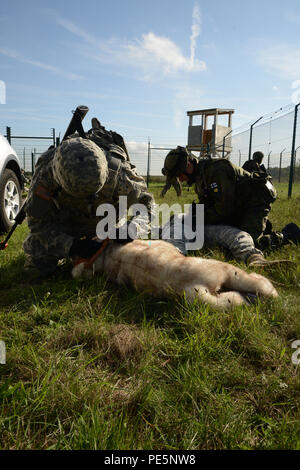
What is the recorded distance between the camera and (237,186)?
13.6 feet

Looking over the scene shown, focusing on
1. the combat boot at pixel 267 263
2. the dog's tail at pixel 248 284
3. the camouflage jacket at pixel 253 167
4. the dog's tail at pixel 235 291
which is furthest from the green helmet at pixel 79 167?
the camouflage jacket at pixel 253 167

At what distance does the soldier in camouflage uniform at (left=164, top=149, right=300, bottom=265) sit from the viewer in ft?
13.1

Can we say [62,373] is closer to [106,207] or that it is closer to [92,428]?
[92,428]

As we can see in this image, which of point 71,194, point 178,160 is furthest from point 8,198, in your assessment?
point 178,160

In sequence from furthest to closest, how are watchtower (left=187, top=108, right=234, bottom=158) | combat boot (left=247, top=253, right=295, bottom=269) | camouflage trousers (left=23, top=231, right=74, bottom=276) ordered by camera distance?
watchtower (left=187, top=108, right=234, bottom=158)
camouflage trousers (left=23, top=231, right=74, bottom=276)
combat boot (left=247, top=253, right=295, bottom=269)

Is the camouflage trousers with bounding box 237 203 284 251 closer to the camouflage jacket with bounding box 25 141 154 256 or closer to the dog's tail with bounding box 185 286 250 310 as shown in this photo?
the camouflage jacket with bounding box 25 141 154 256

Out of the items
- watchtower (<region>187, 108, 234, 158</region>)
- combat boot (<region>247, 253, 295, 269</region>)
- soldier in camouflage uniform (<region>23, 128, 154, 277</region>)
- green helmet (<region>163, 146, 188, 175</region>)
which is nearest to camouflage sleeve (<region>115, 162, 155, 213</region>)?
soldier in camouflage uniform (<region>23, 128, 154, 277</region>)

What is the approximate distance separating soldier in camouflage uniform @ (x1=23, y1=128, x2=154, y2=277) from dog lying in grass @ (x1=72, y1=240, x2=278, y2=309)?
1.42 ft

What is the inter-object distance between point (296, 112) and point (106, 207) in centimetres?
806

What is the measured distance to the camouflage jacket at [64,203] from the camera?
3191 mm

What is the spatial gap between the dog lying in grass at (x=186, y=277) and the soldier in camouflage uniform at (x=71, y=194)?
434 millimetres

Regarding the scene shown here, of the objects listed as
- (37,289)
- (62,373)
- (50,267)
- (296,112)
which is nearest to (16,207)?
(50,267)

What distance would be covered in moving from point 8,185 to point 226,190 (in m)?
3.22

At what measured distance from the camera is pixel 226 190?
3.99m
